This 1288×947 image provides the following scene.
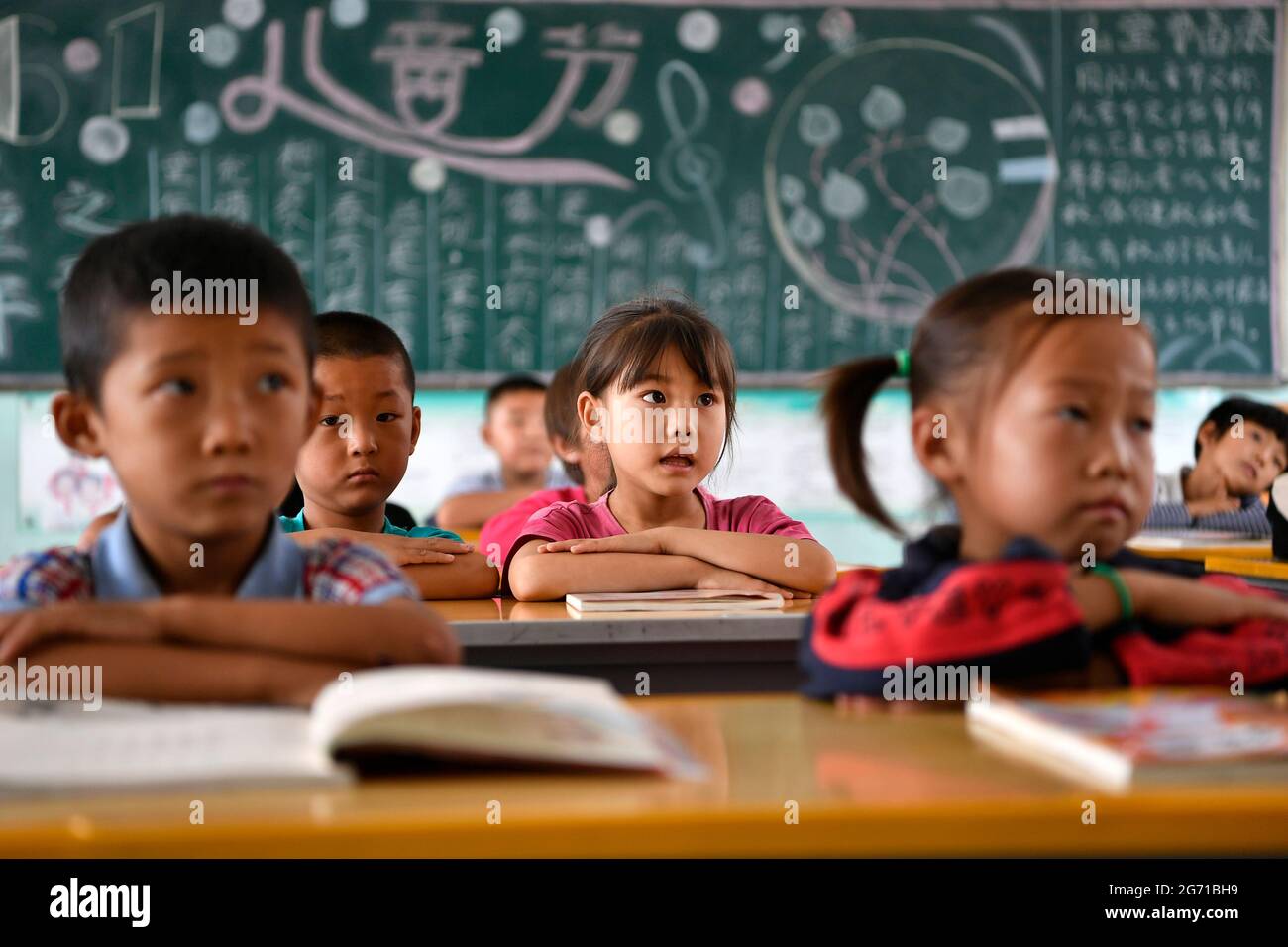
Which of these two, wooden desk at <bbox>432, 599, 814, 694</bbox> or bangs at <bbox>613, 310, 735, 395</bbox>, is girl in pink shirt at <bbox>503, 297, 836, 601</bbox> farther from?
wooden desk at <bbox>432, 599, 814, 694</bbox>

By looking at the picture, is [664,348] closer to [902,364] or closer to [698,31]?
[902,364]

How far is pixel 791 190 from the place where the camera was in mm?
5254

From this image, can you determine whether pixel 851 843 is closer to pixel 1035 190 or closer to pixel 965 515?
pixel 965 515

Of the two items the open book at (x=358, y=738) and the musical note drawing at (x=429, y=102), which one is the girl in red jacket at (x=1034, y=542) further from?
the musical note drawing at (x=429, y=102)

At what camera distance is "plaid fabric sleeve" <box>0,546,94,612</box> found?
1.21 metres

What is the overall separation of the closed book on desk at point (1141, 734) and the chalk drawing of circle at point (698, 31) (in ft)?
14.7

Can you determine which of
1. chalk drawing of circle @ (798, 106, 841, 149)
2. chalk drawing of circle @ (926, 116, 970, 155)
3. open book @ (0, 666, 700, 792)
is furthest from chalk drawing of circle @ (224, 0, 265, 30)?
open book @ (0, 666, 700, 792)

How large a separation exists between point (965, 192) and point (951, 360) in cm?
419

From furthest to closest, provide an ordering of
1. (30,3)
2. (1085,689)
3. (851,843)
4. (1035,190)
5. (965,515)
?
1. (1035,190)
2. (30,3)
3. (965,515)
4. (1085,689)
5. (851,843)

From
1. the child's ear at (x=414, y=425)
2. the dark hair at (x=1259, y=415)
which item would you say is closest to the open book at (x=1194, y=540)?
the dark hair at (x=1259, y=415)

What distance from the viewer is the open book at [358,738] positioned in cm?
82

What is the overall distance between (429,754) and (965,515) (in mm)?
765

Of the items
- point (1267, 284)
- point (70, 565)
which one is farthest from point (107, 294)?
point (1267, 284)
